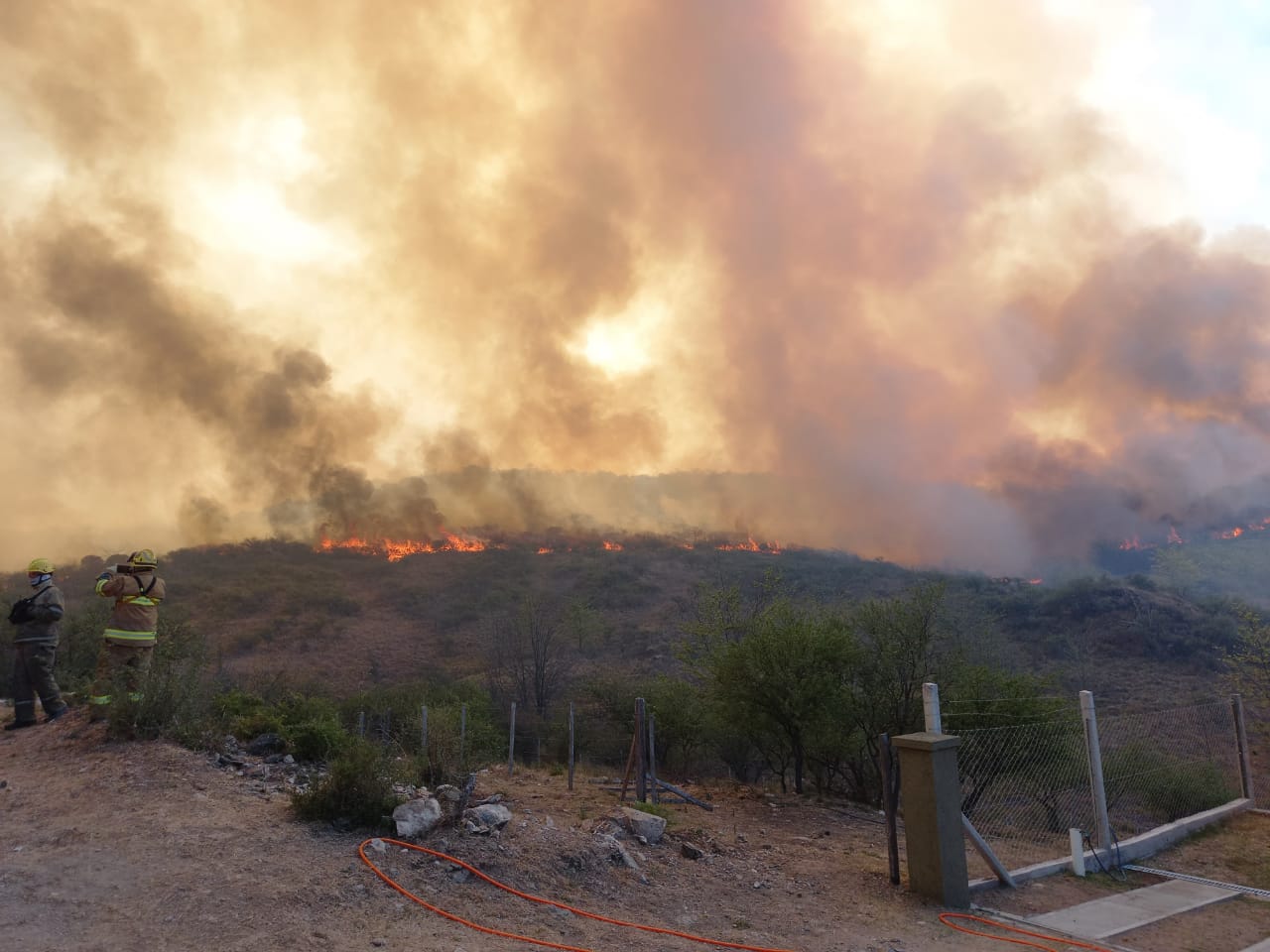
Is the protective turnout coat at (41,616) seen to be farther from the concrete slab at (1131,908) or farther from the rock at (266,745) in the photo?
the concrete slab at (1131,908)

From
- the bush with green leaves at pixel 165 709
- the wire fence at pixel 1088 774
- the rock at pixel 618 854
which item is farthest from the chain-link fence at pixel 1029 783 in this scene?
the bush with green leaves at pixel 165 709

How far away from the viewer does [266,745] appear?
1145 centimetres

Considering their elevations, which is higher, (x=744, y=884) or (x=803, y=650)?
(x=803, y=650)

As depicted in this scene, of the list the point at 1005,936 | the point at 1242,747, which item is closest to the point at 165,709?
the point at 1005,936

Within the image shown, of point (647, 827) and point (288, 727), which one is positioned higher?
point (288, 727)

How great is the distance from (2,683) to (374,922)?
2350 centimetres

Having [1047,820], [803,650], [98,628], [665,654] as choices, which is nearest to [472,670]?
[665,654]

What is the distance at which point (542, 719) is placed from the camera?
34.3m

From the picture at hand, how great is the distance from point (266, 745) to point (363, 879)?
583cm

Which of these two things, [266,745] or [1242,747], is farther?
[1242,747]

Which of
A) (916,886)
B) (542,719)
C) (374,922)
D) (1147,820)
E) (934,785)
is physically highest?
(934,785)

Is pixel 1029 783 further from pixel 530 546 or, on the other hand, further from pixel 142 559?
pixel 530 546

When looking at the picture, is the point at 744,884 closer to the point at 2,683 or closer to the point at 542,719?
the point at 2,683

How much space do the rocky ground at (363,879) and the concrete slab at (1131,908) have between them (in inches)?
10.3
